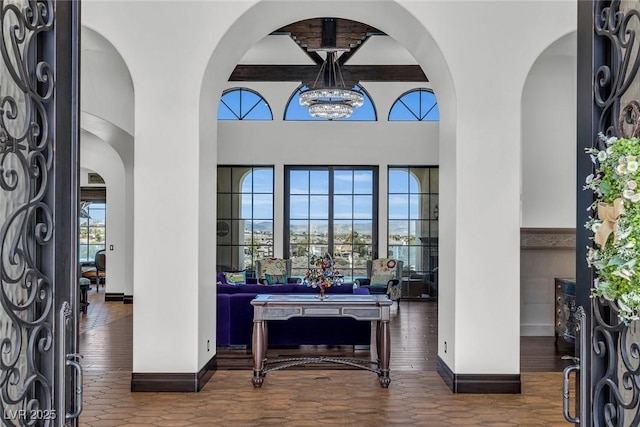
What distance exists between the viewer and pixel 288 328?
663 cm

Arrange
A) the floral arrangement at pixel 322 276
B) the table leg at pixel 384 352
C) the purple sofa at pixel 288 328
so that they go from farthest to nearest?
the purple sofa at pixel 288 328 → the floral arrangement at pixel 322 276 → the table leg at pixel 384 352

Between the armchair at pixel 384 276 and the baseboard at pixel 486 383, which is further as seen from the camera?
the armchair at pixel 384 276

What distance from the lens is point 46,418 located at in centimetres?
180

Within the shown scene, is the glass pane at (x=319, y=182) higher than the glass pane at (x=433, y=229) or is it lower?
higher

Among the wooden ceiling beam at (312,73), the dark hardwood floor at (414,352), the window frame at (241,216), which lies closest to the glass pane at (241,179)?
the window frame at (241,216)

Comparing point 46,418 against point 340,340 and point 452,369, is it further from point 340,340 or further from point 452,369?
point 340,340

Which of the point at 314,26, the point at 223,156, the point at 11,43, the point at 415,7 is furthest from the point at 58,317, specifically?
the point at 223,156

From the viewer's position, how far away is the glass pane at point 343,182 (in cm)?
1167

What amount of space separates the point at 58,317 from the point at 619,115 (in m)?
2.13

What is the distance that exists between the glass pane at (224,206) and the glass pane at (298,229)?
4.61 feet

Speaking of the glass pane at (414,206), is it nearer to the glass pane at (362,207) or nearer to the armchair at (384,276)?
the glass pane at (362,207)

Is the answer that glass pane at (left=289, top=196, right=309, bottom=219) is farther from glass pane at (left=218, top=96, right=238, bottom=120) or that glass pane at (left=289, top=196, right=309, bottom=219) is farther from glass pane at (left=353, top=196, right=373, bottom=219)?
glass pane at (left=218, top=96, right=238, bottom=120)

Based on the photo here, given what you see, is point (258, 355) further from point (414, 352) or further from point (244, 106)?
point (244, 106)

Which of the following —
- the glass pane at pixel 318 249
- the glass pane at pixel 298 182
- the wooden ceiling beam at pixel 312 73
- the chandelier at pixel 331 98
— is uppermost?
the wooden ceiling beam at pixel 312 73
